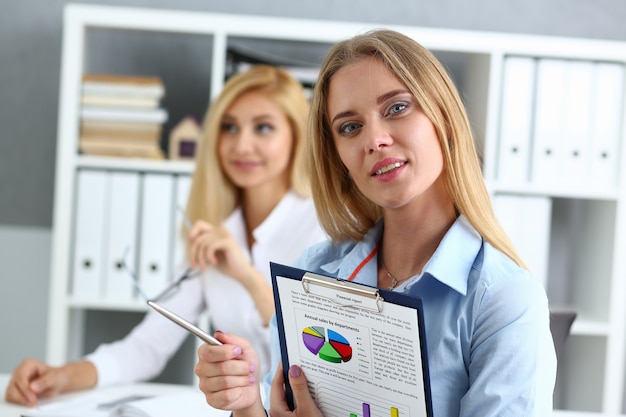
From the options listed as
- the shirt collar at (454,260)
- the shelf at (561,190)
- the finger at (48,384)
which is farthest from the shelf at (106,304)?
the shirt collar at (454,260)

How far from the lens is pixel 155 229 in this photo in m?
2.65

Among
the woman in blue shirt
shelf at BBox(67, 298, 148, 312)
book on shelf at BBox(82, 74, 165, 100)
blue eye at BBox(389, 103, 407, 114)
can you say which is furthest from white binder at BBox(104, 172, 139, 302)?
blue eye at BBox(389, 103, 407, 114)

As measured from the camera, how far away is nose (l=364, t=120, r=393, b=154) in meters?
1.14

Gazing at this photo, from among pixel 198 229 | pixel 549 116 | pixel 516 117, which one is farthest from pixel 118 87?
pixel 549 116

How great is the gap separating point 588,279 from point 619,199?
352 millimetres

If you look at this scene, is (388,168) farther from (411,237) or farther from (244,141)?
(244,141)

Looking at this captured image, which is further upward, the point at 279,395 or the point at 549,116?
the point at 549,116

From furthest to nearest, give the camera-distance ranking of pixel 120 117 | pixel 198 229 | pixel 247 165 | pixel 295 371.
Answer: pixel 120 117, pixel 247 165, pixel 198 229, pixel 295 371

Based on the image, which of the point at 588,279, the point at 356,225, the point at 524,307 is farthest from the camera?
the point at 588,279

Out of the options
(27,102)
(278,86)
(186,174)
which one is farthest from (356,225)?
(27,102)

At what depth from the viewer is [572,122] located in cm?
266

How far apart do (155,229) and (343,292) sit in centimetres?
172

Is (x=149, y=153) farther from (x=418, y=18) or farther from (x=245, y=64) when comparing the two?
(x=418, y=18)

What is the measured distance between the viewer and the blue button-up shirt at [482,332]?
997 mm
